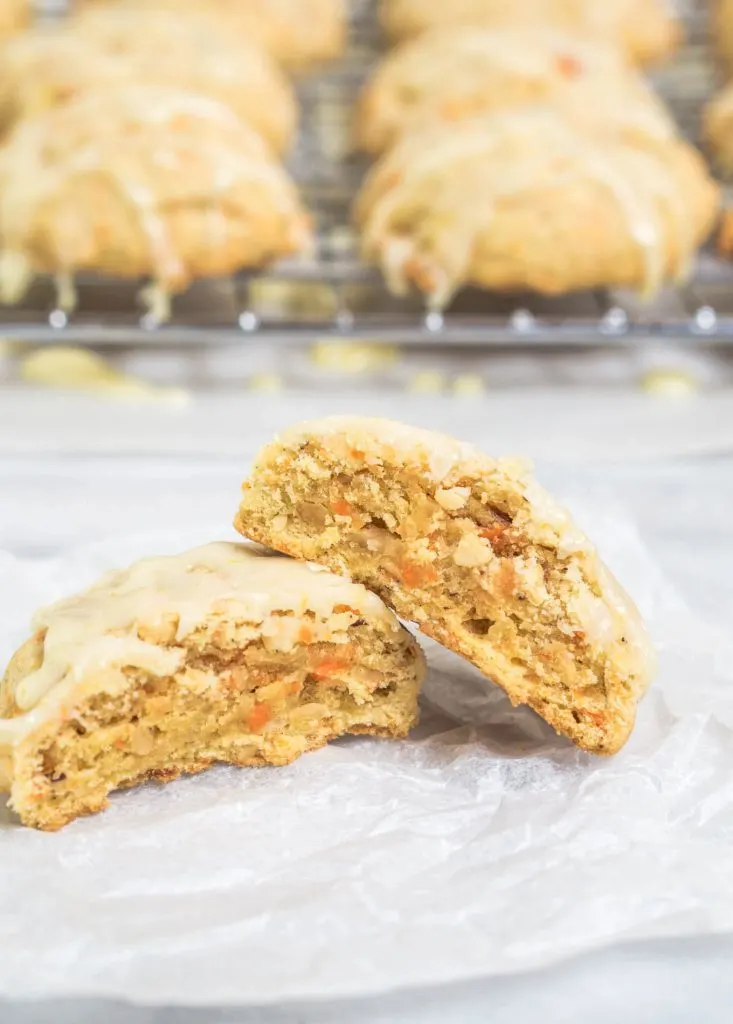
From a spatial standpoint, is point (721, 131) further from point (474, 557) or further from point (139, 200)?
point (474, 557)

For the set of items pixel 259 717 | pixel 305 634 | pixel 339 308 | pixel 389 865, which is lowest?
pixel 389 865

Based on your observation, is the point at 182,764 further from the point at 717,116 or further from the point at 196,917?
the point at 717,116

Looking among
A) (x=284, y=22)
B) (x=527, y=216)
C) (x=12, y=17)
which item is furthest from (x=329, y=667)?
(x=12, y=17)

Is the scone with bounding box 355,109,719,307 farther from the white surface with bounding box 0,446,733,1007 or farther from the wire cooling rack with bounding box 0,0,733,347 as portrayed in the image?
the white surface with bounding box 0,446,733,1007

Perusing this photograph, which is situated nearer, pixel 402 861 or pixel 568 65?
pixel 402 861

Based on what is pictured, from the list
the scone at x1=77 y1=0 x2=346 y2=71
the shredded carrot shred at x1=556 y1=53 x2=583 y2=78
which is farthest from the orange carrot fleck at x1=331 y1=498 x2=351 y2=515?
the scone at x1=77 y1=0 x2=346 y2=71
